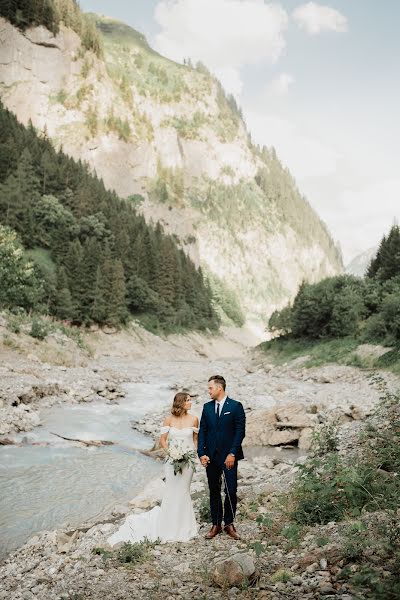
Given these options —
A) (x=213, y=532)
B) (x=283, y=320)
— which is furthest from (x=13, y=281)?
(x=213, y=532)

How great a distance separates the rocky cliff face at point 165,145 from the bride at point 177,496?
11112 cm

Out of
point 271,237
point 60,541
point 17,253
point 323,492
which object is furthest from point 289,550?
point 271,237

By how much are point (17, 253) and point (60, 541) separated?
36086 millimetres

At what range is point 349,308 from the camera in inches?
1806

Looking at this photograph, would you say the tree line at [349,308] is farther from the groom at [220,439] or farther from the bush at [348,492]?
the groom at [220,439]

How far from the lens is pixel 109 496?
11.0 metres

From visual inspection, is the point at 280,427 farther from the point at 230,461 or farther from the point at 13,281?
the point at 13,281

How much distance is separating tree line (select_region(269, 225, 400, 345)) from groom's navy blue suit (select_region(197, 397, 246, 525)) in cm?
3226

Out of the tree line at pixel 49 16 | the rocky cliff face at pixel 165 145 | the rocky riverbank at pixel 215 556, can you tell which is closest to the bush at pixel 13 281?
the rocky riverbank at pixel 215 556

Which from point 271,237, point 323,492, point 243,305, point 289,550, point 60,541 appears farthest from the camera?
point 271,237

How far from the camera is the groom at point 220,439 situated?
6727 mm

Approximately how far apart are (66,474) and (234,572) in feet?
28.1

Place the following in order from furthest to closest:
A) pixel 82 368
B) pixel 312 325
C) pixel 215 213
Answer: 1. pixel 215 213
2. pixel 312 325
3. pixel 82 368

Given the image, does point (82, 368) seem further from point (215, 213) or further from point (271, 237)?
point (271, 237)
